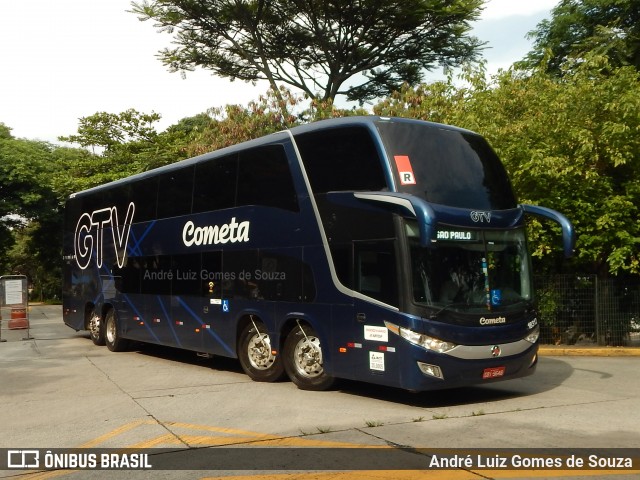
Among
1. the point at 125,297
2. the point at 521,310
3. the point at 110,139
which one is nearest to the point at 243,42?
the point at 110,139

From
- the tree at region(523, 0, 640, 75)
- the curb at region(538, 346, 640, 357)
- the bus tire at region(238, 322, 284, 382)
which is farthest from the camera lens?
the tree at region(523, 0, 640, 75)

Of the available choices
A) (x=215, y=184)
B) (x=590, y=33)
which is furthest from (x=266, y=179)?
(x=590, y=33)

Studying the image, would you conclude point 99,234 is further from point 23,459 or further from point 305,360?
point 23,459

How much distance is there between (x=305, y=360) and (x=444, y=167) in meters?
3.54

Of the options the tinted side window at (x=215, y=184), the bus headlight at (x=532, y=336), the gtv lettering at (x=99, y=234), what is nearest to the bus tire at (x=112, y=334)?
the gtv lettering at (x=99, y=234)

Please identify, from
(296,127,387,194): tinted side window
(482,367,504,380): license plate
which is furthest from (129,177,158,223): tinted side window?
(482,367,504,380): license plate

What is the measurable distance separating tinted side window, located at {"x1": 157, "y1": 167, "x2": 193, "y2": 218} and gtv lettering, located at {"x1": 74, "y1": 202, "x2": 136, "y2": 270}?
4.73 feet

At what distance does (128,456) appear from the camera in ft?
23.7

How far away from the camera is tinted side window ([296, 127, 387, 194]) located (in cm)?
980

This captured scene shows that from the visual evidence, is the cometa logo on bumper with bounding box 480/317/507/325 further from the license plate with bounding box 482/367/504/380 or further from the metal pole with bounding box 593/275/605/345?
the metal pole with bounding box 593/275/605/345

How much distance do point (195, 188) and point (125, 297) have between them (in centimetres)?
417

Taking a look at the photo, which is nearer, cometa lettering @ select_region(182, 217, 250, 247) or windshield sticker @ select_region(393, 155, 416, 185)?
windshield sticker @ select_region(393, 155, 416, 185)

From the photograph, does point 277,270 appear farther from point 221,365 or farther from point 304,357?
point 221,365

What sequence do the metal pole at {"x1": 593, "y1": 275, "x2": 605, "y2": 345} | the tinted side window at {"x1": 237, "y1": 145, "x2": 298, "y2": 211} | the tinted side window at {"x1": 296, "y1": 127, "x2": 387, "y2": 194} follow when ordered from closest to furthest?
1. the tinted side window at {"x1": 296, "y1": 127, "x2": 387, "y2": 194}
2. the tinted side window at {"x1": 237, "y1": 145, "x2": 298, "y2": 211}
3. the metal pole at {"x1": 593, "y1": 275, "x2": 605, "y2": 345}
